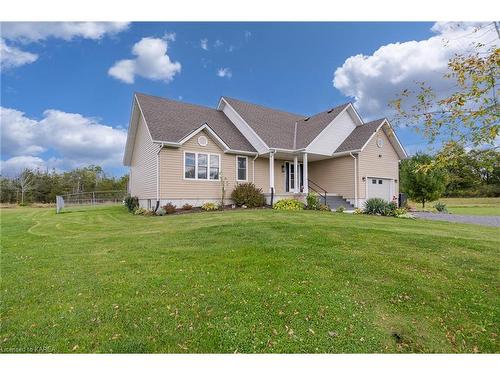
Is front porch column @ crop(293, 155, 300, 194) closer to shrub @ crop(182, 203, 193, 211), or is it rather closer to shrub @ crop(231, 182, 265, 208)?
shrub @ crop(231, 182, 265, 208)

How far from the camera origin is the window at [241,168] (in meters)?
17.9

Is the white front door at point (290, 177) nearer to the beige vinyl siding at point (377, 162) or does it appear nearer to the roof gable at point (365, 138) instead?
the roof gable at point (365, 138)

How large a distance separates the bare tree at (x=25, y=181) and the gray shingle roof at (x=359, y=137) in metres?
40.3

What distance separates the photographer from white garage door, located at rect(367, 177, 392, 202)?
1953 cm

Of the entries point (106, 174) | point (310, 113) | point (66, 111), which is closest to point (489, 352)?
point (66, 111)

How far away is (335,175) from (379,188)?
3229 mm

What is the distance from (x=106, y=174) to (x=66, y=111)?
37.6 m

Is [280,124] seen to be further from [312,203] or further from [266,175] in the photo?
[312,203]

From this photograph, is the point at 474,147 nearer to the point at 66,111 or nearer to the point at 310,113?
the point at 66,111

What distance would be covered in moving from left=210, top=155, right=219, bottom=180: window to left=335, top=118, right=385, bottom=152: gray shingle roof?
8274mm

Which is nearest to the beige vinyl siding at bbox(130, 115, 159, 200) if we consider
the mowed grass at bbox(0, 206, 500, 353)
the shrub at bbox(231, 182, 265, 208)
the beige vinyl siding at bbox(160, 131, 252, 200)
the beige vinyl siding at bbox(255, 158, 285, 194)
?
the beige vinyl siding at bbox(160, 131, 252, 200)

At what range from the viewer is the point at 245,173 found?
18.2 metres

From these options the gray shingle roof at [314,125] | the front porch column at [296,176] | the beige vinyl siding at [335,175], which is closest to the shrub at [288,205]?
the front porch column at [296,176]

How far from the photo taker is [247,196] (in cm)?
1678
